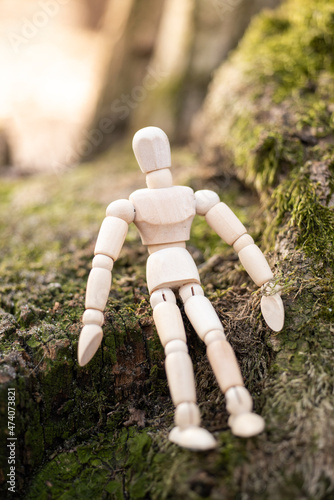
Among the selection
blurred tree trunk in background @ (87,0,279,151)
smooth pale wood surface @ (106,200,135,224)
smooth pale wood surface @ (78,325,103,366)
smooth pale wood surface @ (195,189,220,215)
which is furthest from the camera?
blurred tree trunk in background @ (87,0,279,151)

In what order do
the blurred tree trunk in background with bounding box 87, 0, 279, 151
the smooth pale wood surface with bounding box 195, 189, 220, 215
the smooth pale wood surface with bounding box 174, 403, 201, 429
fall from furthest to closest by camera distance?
the blurred tree trunk in background with bounding box 87, 0, 279, 151, the smooth pale wood surface with bounding box 195, 189, 220, 215, the smooth pale wood surface with bounding box 174, 403, 201, 429

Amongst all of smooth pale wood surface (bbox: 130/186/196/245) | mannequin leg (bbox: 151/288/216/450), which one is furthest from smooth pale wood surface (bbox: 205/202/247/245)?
mannequin leg (bbox: 151/288/216/450)

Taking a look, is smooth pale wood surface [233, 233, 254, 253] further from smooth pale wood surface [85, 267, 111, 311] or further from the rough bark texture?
smooth pale wood surface [85, 267, 111, 311]

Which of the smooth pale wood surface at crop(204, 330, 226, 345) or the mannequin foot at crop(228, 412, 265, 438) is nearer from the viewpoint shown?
the mannequin foot at crop(228, 412, 265, 438)

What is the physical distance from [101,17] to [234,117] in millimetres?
11027

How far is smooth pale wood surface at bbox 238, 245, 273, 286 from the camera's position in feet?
6.84

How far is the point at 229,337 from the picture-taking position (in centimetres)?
215

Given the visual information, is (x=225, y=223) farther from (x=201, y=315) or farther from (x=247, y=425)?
(x=247, y=425)

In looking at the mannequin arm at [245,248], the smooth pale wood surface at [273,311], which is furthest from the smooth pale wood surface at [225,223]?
the smooth pale wood surface at [273,311]

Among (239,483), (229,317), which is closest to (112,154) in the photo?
(229,317)

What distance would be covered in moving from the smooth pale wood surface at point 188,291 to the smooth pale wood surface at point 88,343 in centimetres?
50

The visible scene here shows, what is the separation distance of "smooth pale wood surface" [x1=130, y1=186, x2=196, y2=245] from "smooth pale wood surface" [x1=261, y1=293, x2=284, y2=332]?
1.94ft

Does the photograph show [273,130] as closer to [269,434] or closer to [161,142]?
[161,142]

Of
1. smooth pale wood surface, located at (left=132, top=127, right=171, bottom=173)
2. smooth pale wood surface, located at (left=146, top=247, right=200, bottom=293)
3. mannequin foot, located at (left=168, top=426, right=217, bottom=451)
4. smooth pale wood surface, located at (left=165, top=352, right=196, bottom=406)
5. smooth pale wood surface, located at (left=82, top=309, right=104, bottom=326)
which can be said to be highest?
smooth pale wood surface, located at (left=132, top=127, right=171, bottom=173)
